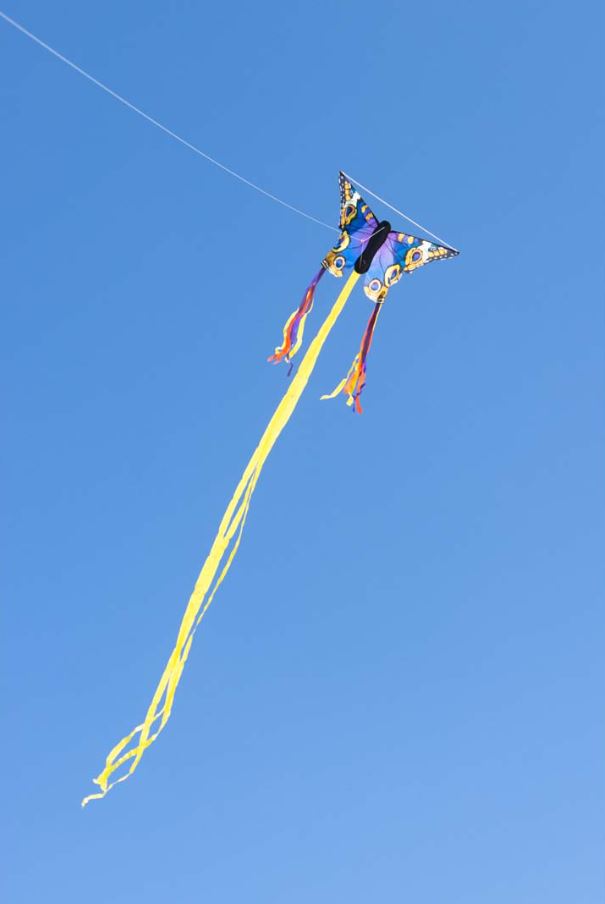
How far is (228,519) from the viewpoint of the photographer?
10.2m

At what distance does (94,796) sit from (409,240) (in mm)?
8302

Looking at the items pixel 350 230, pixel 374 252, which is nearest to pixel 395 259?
pixel 374 252

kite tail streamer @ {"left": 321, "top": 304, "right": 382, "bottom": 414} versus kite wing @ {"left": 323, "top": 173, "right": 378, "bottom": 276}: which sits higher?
kite wing @ {"left": 323, "top": 173, "right": 378, "bottom": 276}

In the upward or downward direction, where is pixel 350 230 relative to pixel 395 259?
upward

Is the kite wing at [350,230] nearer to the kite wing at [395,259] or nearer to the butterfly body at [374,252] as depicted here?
the butterfly body at [374,252]

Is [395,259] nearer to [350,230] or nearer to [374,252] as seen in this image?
[374,252]

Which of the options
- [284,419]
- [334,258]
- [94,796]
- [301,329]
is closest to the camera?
[94,796]

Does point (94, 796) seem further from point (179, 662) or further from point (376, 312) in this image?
point (376, 312)

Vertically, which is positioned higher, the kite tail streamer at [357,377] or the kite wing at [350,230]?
the kite wing at [350,230]

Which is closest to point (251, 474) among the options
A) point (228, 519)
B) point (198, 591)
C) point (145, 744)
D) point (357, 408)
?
point (228, 519)

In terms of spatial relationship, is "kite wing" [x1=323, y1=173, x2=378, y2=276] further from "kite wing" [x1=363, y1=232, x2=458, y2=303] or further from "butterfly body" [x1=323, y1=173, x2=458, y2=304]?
"kite wing" [x1=363, y1=232, x2=458, y2=303]

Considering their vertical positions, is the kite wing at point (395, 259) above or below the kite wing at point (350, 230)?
below

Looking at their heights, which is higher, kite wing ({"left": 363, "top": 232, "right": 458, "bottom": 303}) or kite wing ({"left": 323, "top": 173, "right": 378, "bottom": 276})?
kite wing ({"left": 323, "top": 173, "right": 378, "bottom": 276})

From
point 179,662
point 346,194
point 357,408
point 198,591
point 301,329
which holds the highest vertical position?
point 346,194
